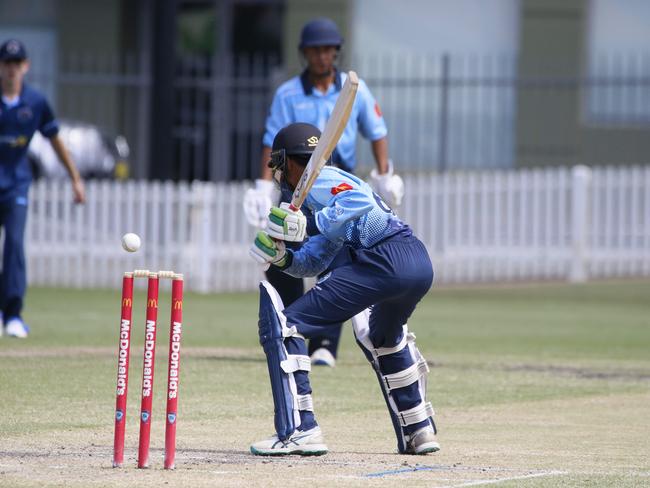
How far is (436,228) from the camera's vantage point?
1809 centimetres

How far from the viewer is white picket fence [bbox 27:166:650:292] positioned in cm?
1752

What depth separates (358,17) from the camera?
929 inches

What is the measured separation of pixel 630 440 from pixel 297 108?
3.89 metres

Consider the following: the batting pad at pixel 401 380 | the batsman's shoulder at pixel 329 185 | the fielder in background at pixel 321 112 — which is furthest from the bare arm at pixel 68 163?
the batsman's shoulder at pixel 329 185

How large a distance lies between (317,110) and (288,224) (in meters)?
3.85

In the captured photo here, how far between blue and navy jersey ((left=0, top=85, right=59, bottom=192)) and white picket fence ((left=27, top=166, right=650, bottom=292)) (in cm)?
561

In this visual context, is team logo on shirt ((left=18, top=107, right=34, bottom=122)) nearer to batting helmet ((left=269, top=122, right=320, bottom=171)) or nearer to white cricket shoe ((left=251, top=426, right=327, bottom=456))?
batting helmet ((left=269, top=122, right=320, bottom=171))

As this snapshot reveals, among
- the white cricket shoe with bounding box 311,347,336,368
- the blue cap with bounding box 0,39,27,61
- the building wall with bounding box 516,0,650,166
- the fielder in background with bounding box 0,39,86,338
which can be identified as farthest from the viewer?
the building wall with bounding box 516,0,650,166

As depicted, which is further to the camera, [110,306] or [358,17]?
[358,17]

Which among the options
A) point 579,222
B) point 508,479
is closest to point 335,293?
point 508,479

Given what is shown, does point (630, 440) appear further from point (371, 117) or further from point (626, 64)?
point (626, 64)

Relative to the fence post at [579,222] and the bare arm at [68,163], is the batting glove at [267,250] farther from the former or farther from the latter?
the fence post at [579,222]

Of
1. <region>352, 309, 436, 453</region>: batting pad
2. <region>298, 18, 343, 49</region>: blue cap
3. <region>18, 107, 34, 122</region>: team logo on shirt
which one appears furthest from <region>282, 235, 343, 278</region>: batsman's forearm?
<region>18, 107, 34, 122</region>: team logo on shirt

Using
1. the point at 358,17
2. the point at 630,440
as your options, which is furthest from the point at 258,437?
the point at 358,17
